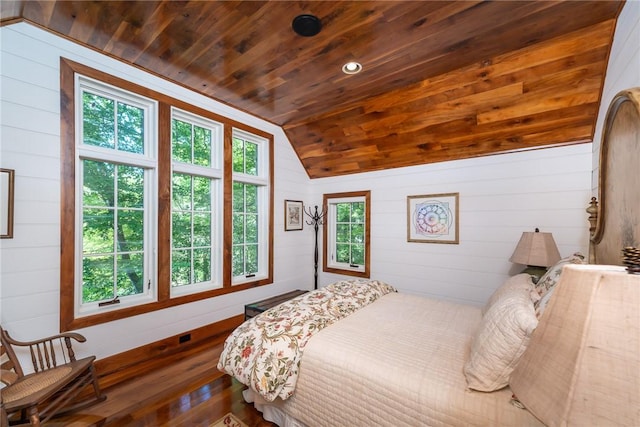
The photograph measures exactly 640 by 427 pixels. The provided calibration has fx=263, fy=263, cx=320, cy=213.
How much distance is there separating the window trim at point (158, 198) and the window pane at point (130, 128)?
0.16 metres

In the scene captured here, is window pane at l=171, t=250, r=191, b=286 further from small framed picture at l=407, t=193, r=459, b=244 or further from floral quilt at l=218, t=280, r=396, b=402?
small framed picture at l=407, t=193, r=459, b=244

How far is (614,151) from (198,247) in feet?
11.0

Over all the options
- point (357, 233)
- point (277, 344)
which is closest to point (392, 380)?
point (277, 344)

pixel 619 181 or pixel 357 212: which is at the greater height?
pixel 619 181

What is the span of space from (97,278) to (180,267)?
0.69m

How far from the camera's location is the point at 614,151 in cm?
129

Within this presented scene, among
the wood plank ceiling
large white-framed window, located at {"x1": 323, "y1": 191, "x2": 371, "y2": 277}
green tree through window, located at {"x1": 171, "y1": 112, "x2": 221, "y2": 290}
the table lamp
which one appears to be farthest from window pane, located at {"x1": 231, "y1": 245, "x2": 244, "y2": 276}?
the table lamp

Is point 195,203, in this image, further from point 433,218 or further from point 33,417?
point 433,218

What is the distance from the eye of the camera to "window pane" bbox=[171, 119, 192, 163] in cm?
276

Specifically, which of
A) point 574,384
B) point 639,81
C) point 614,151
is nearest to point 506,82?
point 639,81

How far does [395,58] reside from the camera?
2.18 meters

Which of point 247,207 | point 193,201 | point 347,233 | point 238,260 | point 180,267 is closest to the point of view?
point 180,267

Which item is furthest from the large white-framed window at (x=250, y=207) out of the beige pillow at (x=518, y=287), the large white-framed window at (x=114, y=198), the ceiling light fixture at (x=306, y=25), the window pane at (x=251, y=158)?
the beige pillow at (x=518, y=287)

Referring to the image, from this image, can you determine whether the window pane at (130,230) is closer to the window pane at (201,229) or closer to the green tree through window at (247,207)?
the window pane at (201,229)
